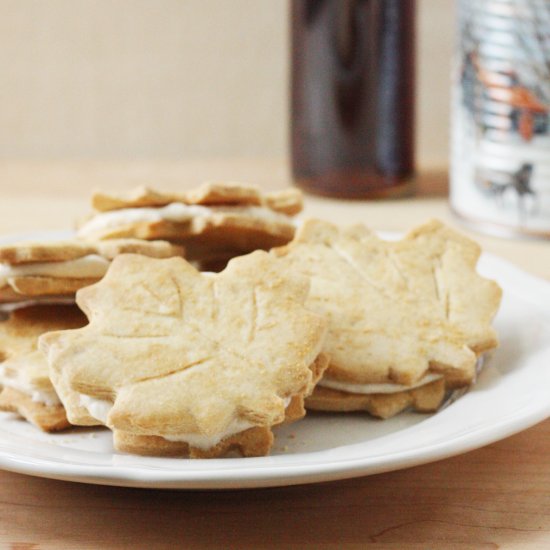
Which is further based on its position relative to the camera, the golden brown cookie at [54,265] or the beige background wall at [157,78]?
the beige background wall at [157,78]

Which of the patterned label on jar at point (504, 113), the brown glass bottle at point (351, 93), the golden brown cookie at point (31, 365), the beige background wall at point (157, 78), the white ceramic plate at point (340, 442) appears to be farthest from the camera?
the beige background wall at point (157, 78)

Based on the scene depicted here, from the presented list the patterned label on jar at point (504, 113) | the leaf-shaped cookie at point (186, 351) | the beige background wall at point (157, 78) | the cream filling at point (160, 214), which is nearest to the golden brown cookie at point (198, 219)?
the cream filling at point (160, 214)

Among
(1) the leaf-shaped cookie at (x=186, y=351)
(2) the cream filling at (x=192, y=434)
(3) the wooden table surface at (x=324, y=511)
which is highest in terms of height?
(1) the leaf-shaped cookie at (x=186, y=351)

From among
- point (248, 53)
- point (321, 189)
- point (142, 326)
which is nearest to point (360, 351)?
point (142, 326)

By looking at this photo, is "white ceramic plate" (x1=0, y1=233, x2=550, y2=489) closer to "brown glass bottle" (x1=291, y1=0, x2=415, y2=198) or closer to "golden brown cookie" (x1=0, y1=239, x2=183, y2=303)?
"golden brown cookie" (x1=0, y1=239, x2=183, y2=303)

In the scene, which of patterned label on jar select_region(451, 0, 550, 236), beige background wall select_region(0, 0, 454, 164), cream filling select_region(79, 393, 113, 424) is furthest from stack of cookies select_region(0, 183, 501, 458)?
beige background wall select_region(0, 0, 454, 164)

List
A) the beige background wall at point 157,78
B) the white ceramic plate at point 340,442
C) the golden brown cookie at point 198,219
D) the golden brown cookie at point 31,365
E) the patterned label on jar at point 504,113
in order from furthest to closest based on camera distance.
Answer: the beige background wall at point 157,78 < the patterned label on jar at point 504,113 < the golden brown cookie at point 198,219 < the golden brown cookie at point 31,365 < the white ceramic plate at point 340,442

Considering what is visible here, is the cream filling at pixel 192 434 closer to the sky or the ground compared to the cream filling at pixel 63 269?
closer to the ground

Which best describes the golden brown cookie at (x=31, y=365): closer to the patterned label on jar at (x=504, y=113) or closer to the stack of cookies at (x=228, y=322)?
the stack of cookies at (x=228, y=322)
